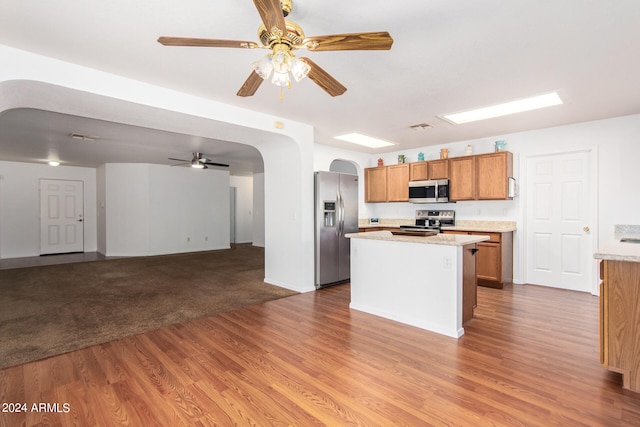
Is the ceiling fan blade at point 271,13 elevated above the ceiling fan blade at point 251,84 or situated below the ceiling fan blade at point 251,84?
above

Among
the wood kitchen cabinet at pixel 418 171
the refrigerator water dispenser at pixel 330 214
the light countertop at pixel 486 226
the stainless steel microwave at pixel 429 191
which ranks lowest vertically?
the light countertop at pixel 486 226

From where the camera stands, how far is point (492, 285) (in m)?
4.70

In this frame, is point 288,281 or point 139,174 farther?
point 139,174

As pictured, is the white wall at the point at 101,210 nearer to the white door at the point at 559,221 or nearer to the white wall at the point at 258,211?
the white wall at the point at 258,211

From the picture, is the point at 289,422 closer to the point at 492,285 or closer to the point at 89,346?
the point at 89,346

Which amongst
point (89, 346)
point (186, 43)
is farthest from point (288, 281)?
point (186, 43)

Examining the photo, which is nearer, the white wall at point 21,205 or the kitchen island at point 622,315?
the kitchen island at point 622,315

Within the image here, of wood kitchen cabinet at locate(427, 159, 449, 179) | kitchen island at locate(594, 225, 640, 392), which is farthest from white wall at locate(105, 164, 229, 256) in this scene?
kitchen island at locate(594, 225, 640, 392)

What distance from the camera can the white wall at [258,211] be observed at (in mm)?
9969

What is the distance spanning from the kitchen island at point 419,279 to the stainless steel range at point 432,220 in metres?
2.30

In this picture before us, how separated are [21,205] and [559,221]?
11.7 m

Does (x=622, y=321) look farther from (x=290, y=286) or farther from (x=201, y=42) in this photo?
(x=290, y=286)

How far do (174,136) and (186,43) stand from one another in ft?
12.7

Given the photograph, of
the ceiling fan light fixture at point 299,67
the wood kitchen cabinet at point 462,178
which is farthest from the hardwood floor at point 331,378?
the wood kitchen cabinet at point 462,178
